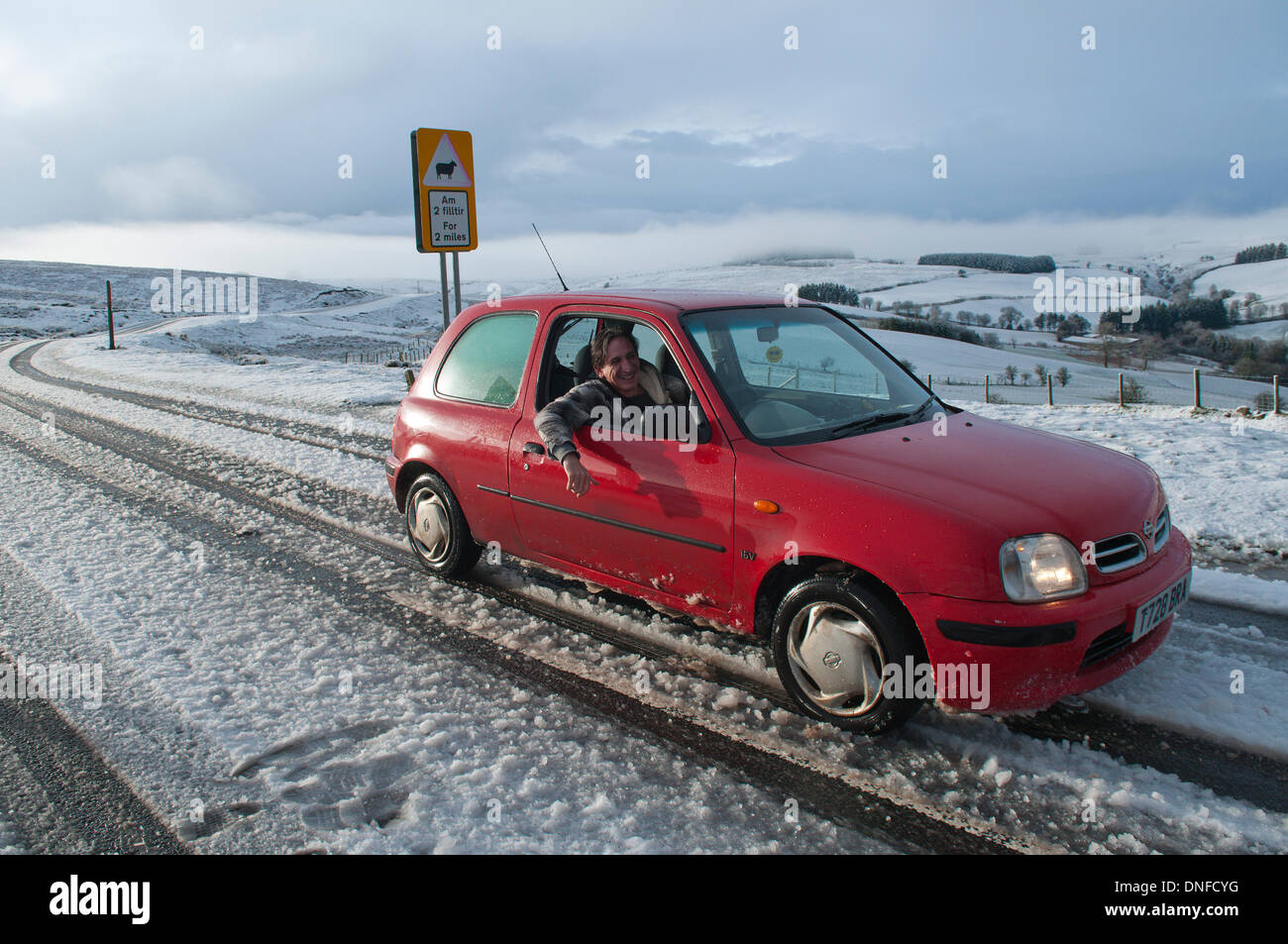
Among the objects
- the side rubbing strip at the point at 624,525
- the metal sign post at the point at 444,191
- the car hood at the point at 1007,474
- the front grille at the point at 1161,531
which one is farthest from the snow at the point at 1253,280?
the side rubbing strip at the point at 624,525

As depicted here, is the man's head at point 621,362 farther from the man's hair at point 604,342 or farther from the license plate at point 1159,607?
the license plate at point 1159,607

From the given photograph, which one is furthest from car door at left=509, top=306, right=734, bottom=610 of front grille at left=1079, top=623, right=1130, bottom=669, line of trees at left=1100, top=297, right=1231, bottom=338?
line of trees at left=1100, top=297, right=1231, bottom=338

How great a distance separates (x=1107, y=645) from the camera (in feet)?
10.0

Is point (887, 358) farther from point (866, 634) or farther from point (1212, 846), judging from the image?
point (1212, 846)

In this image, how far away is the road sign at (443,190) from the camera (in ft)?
31.8

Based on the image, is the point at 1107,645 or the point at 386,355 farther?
the point at 386,355

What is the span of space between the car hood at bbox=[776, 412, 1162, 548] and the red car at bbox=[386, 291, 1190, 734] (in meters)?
0.01

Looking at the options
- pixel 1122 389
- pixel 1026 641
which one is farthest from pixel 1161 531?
pixel 1122 389

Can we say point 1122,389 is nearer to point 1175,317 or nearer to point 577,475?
point 577,475

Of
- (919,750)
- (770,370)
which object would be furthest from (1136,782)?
(770,370)

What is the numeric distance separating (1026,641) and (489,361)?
3.19 m

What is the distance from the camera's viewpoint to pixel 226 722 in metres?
3.36

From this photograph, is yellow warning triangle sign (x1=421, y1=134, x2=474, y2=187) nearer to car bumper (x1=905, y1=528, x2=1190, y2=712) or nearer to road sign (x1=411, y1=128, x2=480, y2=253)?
road sign (x1=411, y1=128, x2=480, y2=253)

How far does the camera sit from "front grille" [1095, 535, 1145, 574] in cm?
305
